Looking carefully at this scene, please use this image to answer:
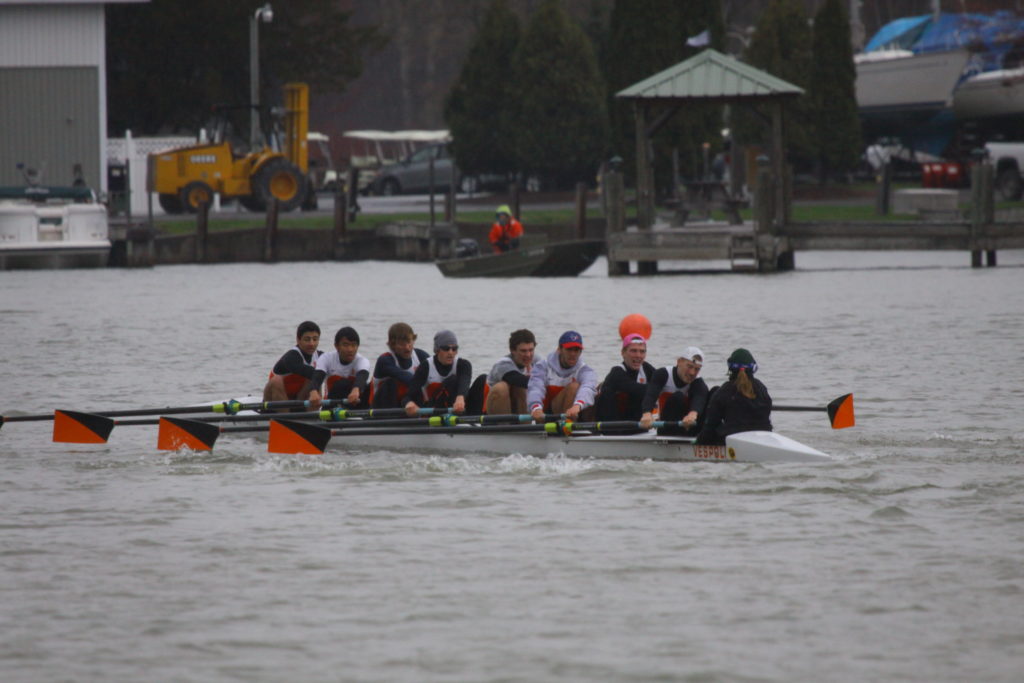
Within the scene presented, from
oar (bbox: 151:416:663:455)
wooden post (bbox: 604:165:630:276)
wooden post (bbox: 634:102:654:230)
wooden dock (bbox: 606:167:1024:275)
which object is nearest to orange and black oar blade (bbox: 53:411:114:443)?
oar (bbox: 151:416:663:455)

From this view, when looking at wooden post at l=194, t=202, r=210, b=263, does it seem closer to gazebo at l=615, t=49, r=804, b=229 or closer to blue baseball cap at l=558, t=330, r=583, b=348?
gazebo at l=615, t=49, r=804, b=229

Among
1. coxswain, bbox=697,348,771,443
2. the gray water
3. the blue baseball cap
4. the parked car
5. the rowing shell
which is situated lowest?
the gray water

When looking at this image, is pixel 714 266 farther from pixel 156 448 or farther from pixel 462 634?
pixel 462 634

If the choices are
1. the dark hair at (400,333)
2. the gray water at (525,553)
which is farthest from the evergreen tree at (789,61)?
the dark hair at (400,333)

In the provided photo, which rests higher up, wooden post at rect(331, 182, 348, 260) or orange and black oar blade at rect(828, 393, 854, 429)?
wooden post at rect(331, 182, 348, 260)

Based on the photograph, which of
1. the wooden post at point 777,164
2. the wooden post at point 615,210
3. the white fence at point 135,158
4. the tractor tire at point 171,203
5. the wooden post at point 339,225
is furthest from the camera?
the white fence at point 135,158

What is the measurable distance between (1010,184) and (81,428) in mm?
34691

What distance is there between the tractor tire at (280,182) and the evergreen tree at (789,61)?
12.3m

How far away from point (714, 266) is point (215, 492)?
28956 millimetres

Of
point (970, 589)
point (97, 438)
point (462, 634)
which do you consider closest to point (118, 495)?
point (97, 438)

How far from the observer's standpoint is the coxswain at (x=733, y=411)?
13.5m

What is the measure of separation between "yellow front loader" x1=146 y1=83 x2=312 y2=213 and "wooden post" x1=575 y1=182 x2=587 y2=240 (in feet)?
31.6

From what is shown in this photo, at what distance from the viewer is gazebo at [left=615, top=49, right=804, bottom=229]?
3378 cm

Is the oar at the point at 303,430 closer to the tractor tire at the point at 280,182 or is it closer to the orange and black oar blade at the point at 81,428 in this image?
the orange and black oar blade at the point at 81,428
